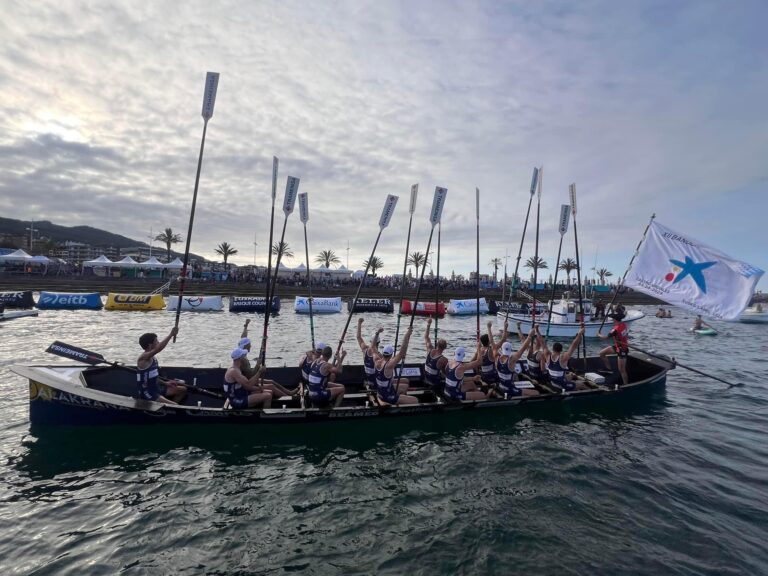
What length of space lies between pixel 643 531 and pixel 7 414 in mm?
15443

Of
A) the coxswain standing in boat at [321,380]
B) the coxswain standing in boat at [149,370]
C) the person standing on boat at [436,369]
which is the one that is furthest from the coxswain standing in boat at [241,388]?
the person standing on boat at [436,369]

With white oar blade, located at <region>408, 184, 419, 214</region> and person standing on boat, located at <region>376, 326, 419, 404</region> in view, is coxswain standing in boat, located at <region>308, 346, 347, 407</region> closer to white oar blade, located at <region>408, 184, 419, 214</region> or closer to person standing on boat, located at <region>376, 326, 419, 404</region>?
person standing on boat, located at <region>376, 326, 419, 404</region>

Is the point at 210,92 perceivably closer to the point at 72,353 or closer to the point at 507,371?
the point at 72,353

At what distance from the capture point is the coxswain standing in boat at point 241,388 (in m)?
10.3

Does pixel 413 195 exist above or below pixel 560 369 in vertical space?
above

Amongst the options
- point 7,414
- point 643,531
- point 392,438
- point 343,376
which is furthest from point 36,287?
point 643,531

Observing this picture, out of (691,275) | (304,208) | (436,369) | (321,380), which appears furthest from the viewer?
(304,208)

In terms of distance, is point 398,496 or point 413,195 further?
point 413,195

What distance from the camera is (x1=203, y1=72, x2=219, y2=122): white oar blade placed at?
1162cm

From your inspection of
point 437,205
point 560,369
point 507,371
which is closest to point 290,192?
point 437,205

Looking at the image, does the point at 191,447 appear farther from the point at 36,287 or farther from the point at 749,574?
the point at 36,287

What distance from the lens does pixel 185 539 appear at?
260 inches

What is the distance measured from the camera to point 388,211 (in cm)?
1497

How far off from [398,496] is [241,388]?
4.87 metres
